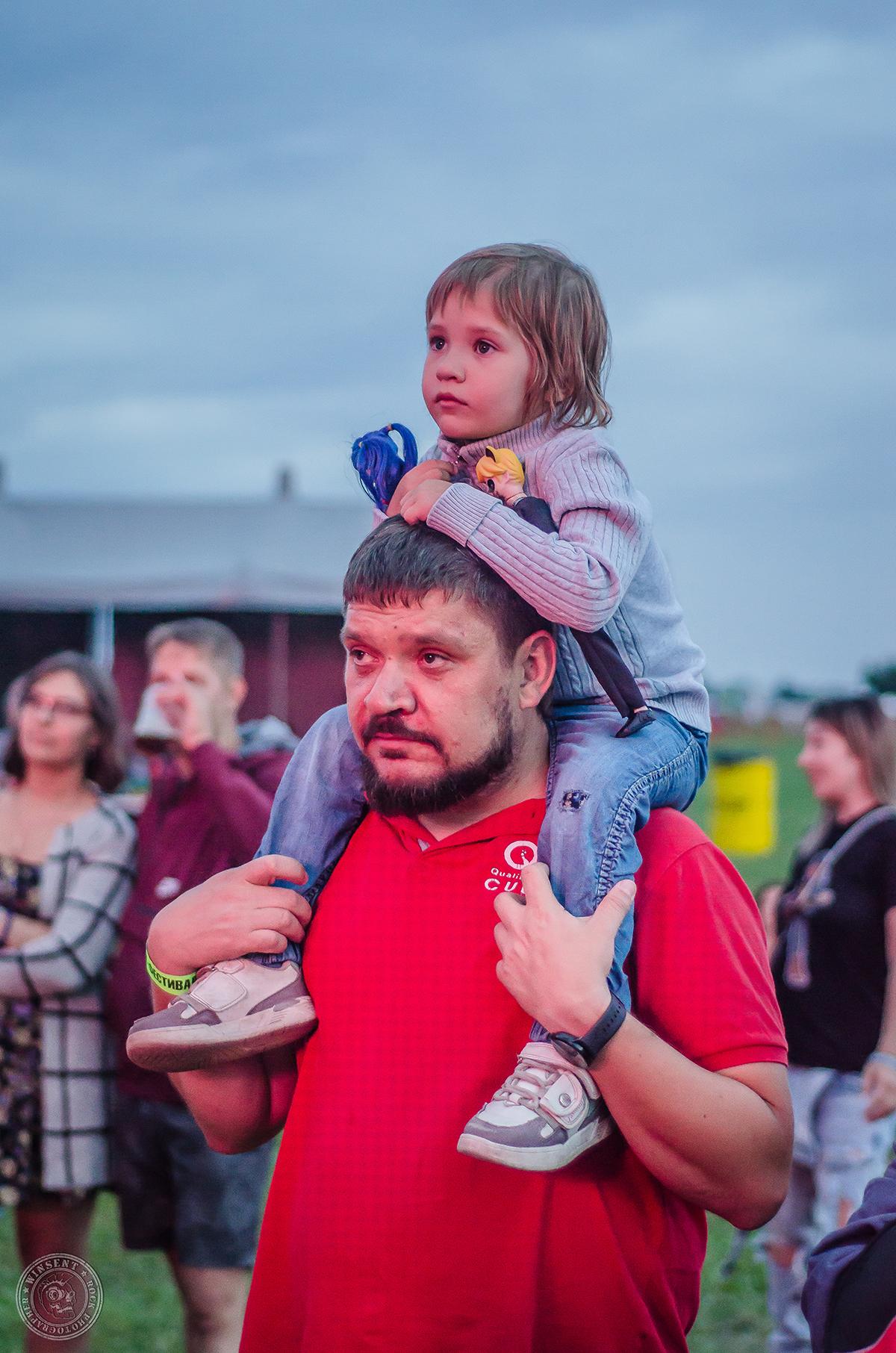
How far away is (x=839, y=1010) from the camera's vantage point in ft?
13.0

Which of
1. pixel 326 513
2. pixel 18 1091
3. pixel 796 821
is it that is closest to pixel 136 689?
pixel 326 513

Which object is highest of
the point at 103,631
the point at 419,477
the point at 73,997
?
the point at 103,631

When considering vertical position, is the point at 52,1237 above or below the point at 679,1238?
below

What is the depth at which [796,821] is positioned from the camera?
18.3 m

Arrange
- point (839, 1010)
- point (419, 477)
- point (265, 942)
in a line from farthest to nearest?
1. point (839, 1010)
2. point (419, 477)
3. point (265, 942)

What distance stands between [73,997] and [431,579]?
97.7 inches

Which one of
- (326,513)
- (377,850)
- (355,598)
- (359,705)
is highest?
(326,513)

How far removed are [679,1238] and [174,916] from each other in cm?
78

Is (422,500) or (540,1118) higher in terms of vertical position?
(422,500)

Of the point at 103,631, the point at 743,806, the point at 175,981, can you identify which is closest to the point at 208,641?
the point at 175,981

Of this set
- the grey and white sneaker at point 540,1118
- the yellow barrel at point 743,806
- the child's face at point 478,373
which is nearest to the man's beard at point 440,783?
the grey and white sneaker at point 540,1118

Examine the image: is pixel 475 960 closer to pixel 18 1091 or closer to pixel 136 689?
pixel 18 1091

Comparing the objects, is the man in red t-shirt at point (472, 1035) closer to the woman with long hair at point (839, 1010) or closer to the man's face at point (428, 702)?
the man's face at point (428, 702)

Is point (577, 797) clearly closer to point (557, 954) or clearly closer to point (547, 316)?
point (557, 954)
